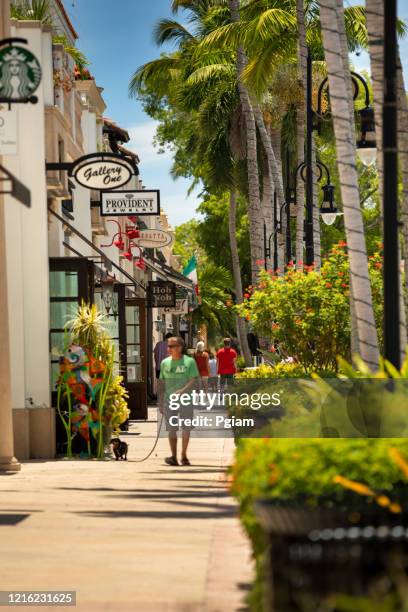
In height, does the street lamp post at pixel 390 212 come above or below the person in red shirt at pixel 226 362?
above

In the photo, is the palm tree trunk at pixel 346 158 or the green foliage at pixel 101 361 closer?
the palm tree trunk at pixel 346 158

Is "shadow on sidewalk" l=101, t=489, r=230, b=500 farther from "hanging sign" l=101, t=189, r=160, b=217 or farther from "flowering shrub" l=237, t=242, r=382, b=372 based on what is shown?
"hanging sign" l=101, t=189, r=160, b=217

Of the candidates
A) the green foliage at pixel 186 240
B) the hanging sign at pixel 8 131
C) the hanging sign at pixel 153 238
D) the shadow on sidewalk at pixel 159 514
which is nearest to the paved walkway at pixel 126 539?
the shadow on sidewalk at pixel 159 514

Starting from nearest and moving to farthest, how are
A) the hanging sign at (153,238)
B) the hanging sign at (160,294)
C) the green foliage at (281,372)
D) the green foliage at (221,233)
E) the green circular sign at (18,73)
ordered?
the green circular sign at (18,73) < the green foliage at (281,372) < the hanging sign at (153,238) < the hanging sign at (160,294) < the green foliage at (221,233)

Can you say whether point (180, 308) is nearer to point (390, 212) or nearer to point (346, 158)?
point (346, 158)

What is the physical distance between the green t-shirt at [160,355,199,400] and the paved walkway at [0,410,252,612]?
160cm

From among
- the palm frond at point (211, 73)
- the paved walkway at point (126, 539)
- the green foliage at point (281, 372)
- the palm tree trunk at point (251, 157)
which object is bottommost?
the paved walkway at point (126, 539)

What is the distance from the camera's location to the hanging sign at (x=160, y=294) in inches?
1331


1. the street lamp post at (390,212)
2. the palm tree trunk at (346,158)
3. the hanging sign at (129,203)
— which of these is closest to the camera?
the street lamp post at (390,212)

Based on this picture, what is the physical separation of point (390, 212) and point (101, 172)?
918 centimetres

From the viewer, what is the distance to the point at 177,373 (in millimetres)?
17875

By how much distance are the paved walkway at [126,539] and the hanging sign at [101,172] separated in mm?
4649

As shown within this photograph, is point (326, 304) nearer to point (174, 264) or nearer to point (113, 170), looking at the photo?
point (113, 170)

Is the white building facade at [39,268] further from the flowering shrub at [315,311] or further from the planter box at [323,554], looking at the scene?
the planter box at [323,554]
